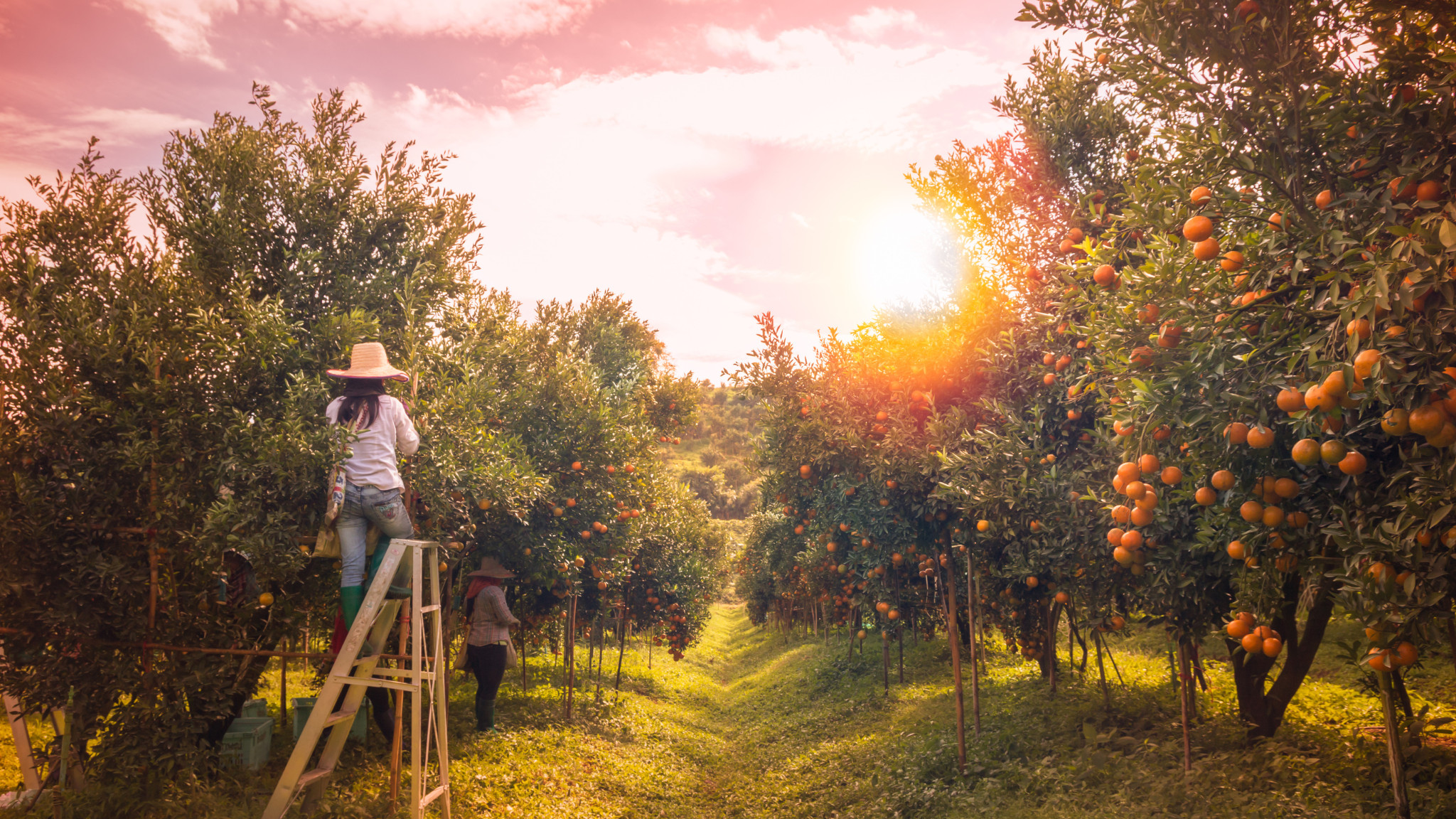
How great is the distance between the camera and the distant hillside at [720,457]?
8912 centimetres

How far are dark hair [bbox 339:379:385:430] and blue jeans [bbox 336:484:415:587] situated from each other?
59 centimetres

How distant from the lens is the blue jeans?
554 cm

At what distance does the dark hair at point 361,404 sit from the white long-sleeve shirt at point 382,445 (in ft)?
0.10

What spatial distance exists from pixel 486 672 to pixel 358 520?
5.75m

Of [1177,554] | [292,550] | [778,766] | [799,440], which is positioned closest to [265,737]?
[292,550]

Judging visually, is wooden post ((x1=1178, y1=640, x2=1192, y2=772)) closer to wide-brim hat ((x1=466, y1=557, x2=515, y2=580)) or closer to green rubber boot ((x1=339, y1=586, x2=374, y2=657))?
green rubber boot ((x1=339, y1=586, x2=374, y2=657))

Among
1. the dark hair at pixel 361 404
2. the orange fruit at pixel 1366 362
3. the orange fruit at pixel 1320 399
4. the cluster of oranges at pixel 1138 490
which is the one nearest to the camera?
the orange fruit at pixel 1366 362

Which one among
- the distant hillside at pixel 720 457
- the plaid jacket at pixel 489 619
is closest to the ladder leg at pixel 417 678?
the plaid jacket at pixel 489 619

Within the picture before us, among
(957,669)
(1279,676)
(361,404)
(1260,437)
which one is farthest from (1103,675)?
(361,404)

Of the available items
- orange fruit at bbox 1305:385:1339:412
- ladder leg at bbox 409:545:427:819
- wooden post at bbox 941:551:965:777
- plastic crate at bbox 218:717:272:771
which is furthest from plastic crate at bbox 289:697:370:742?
orange fruit at bbox 1305:385:1339:412

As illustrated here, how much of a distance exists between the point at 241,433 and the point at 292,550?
3.59 ft

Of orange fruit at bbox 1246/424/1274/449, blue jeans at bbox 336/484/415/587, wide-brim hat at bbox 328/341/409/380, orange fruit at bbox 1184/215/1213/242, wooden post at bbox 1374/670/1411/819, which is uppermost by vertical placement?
orange fruit at bbox 1184/215/1213/242

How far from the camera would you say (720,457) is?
115m

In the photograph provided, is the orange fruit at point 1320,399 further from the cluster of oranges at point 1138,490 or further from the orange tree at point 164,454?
the orange tree at point 164,454
